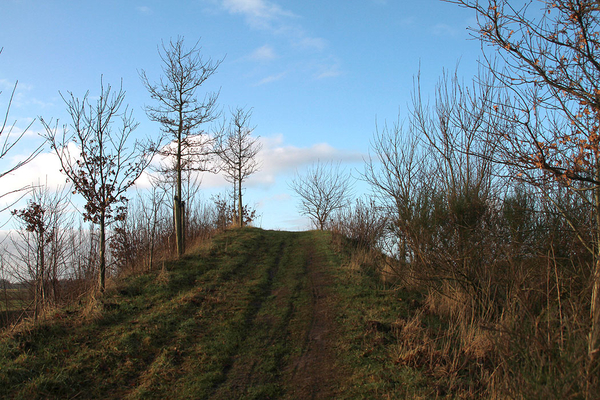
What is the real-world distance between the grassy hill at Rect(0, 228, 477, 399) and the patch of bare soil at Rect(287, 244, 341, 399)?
0.02 metres

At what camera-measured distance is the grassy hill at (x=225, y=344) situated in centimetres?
518

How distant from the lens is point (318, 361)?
6109mm

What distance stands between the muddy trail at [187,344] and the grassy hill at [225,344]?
0.02 metres

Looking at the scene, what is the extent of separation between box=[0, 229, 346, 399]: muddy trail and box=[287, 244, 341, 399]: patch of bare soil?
2 centimetres

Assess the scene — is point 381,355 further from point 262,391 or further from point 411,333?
point 262,391

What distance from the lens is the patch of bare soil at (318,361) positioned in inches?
204

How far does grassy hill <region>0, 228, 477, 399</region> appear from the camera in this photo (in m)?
5.18

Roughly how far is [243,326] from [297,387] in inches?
96.5

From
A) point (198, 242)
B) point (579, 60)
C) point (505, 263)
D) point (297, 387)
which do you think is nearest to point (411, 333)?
point (505, 263)

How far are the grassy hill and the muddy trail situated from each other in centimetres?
2

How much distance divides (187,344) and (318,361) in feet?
7.39

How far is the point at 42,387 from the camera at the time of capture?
5047 millimetres

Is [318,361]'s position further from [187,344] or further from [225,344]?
[187,344]

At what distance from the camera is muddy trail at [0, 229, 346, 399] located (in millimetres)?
5207
